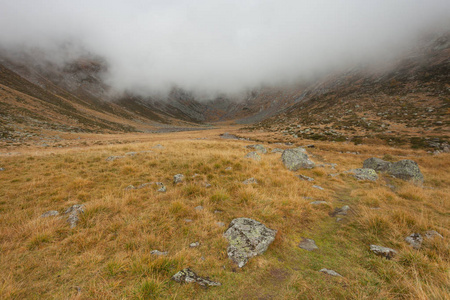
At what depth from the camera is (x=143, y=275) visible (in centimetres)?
284

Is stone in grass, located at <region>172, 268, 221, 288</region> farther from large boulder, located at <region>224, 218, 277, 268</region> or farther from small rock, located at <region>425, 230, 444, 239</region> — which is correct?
small rock, located at <region>425, 230, 444, 239</region>

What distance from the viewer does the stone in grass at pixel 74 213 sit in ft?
13.9

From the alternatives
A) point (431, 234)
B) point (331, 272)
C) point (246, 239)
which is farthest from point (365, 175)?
point (246, 239)

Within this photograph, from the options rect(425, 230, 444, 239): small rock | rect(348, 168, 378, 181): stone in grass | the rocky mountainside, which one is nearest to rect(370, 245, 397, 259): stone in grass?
rect(425, 230, 444, 239): small rock

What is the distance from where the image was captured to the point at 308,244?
13.5ft

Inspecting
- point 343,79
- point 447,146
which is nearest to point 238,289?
point 447,146

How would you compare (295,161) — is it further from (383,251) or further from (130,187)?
(130,187)

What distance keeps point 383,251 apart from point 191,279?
4.07 metres

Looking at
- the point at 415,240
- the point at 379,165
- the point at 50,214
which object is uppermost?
the point at 379,165

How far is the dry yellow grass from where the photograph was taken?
2.67 m

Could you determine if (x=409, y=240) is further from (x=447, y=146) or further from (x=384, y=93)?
(x=384, y=93)

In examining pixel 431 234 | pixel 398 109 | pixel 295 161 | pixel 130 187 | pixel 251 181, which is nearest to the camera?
pixel 431 234

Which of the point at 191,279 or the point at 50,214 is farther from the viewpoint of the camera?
the point at 50,214

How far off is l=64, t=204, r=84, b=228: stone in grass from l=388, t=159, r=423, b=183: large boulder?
1594cm
